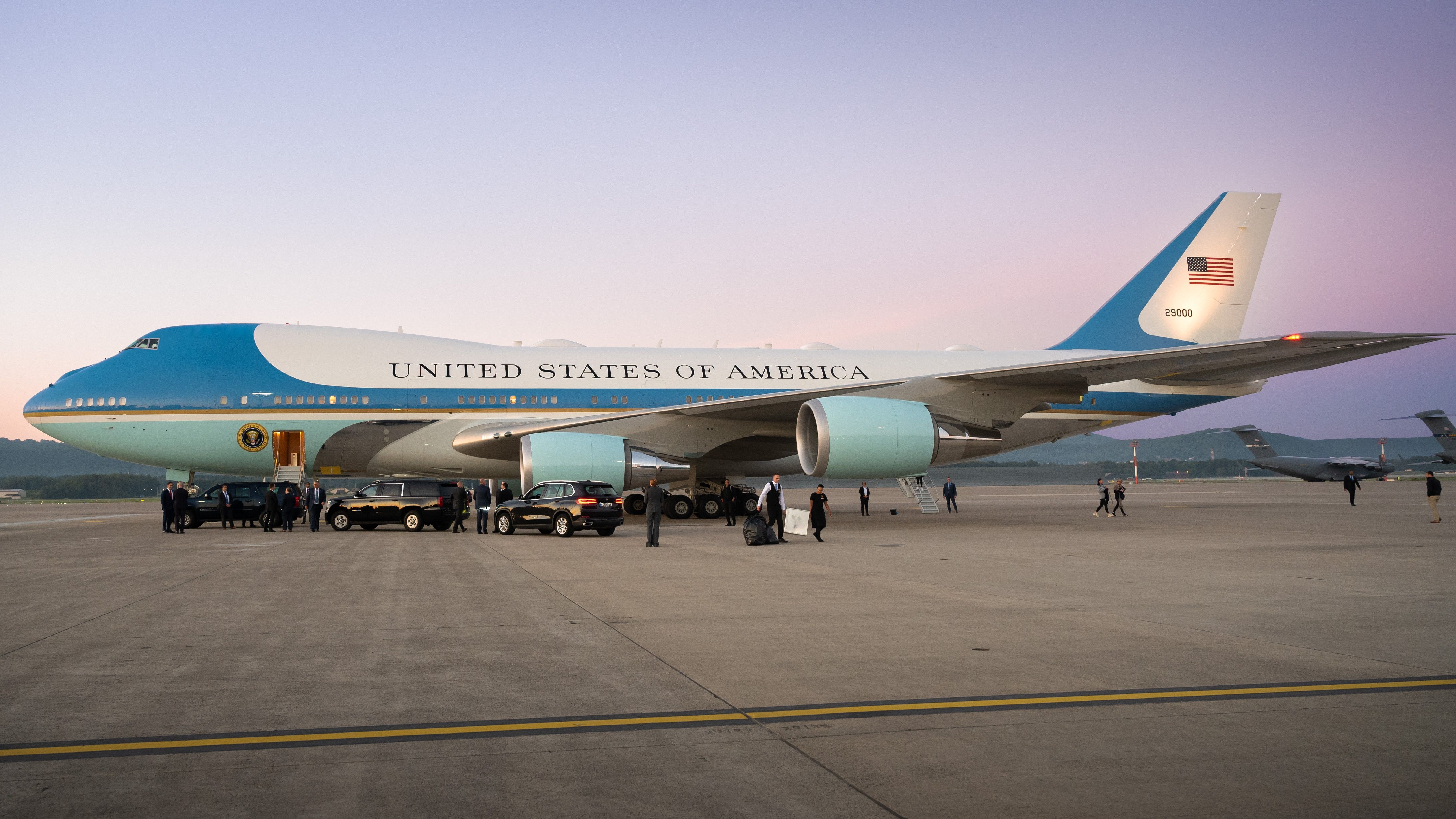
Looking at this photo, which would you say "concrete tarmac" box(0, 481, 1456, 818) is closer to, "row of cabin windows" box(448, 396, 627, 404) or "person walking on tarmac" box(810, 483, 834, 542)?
"person walking on tarmac" box(810, 483, 834, 542)

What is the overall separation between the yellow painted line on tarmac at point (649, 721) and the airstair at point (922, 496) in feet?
83.6

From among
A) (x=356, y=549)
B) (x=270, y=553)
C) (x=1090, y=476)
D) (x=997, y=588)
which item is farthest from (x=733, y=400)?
(x=1090, y=476)

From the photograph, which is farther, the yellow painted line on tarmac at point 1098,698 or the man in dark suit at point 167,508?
the man in dark suit at point 167,508

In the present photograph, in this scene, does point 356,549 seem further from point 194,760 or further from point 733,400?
point 194,760

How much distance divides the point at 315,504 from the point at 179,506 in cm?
307

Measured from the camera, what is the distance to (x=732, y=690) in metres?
6.16

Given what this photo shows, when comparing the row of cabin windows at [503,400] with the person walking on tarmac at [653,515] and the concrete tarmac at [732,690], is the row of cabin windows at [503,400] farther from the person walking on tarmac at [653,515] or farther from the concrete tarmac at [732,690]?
the concrete tarmac at [732,690]

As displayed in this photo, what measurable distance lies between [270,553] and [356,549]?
1442 mm

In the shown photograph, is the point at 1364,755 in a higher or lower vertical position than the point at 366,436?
lower

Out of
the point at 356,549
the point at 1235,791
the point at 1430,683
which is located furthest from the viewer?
the point at 356,549

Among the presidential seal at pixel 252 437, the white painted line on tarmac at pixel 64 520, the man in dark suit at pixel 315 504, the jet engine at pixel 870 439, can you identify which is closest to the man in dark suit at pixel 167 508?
the presidential seal at pixel 252 437

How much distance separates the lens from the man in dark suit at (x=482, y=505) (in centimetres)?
2255

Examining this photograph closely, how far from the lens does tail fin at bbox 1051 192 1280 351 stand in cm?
2816

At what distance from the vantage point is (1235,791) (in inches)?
164
